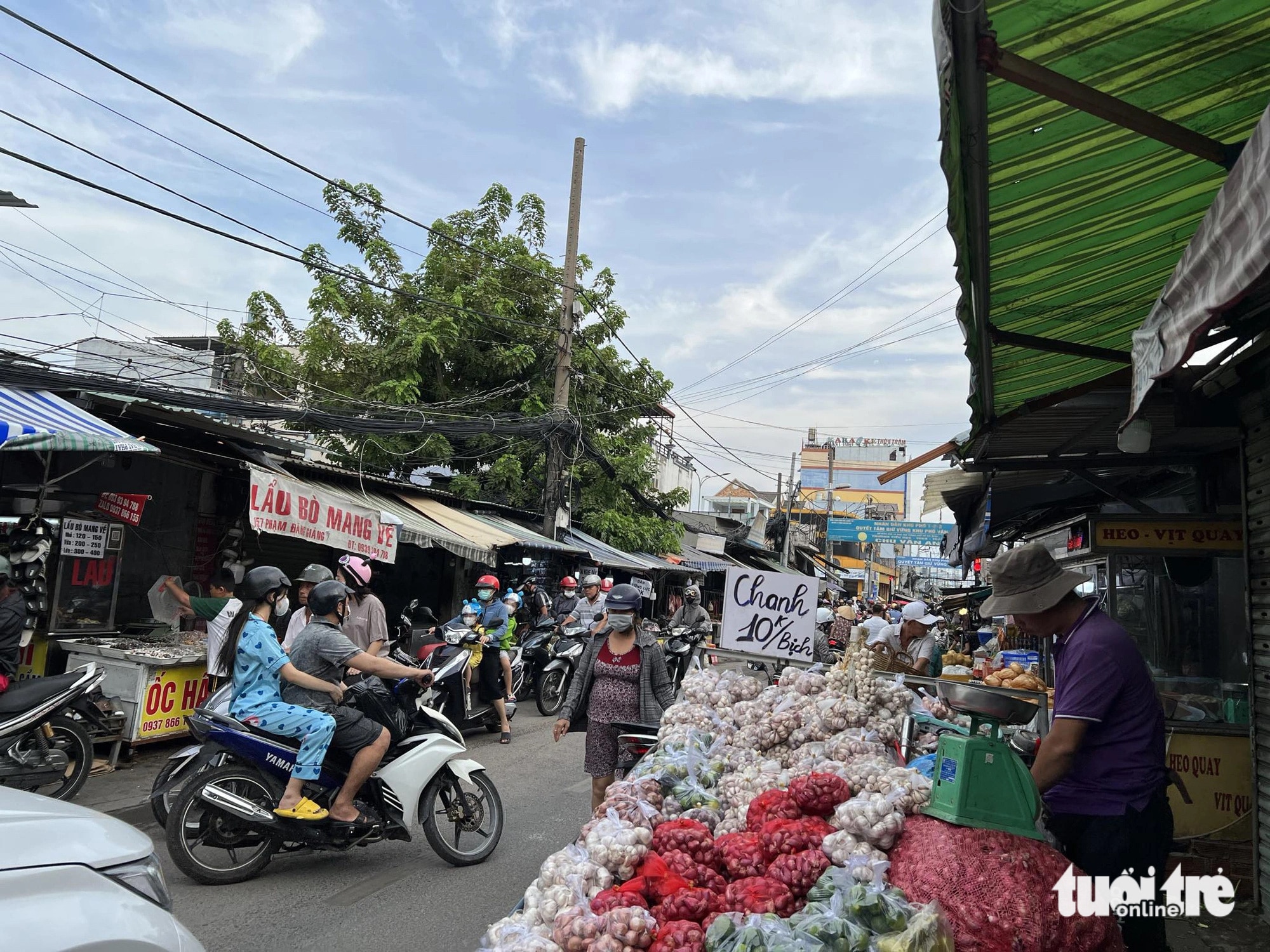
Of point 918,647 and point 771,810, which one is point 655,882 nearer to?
point 771,810

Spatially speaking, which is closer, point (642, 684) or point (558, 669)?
point (642, 684)

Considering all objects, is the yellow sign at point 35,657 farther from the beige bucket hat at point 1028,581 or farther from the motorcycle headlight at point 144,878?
the beige bucket hat at point 1028,581

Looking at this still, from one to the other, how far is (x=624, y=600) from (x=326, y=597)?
1.85 m

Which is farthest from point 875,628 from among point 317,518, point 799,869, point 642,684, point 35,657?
point 799,869

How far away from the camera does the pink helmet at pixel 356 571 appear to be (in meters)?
8.48

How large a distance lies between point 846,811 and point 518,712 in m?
9.90

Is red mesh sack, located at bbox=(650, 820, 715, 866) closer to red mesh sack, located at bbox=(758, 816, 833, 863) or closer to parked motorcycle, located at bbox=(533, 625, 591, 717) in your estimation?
red mesh sack, located at bbox=(758, 816, 833, 863)

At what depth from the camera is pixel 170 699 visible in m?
7.94

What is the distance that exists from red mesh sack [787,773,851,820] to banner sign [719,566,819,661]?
2.43 meters

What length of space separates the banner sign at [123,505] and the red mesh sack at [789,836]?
816cm

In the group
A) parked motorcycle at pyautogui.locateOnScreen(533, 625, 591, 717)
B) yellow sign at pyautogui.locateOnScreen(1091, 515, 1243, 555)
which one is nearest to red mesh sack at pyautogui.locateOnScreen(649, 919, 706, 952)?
yellow sign at pyautogui.locateOnScreen(1091, 515, 1243, 555)

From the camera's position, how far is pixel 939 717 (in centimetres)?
493

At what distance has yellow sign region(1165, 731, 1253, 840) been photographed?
5.21 metres

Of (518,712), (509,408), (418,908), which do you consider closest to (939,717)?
(418,908)
